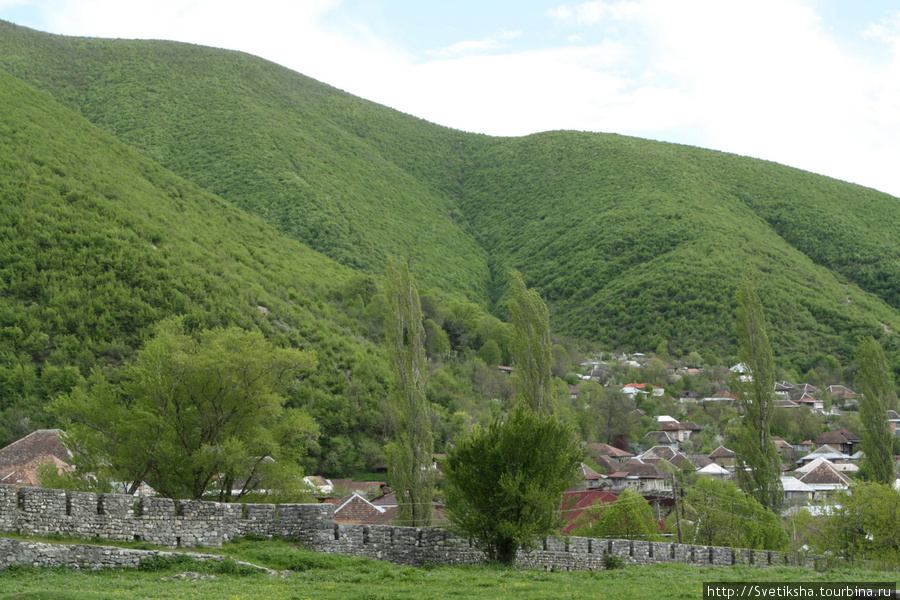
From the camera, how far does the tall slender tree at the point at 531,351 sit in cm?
3438

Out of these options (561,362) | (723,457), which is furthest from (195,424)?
(561,362)

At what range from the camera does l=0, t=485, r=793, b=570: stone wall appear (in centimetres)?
1430

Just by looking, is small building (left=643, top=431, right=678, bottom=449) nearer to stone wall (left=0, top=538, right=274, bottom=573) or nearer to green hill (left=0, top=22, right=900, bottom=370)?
green hill (left=0, top=22, right=900, bottom=370)

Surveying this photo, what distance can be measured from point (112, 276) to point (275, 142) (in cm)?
7533

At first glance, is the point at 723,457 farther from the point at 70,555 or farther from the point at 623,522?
the point at 70,555

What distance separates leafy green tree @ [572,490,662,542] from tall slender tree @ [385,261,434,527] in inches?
449

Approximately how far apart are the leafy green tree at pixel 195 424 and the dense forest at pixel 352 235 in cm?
1746

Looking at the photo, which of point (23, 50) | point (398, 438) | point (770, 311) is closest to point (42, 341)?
point (398, 438)

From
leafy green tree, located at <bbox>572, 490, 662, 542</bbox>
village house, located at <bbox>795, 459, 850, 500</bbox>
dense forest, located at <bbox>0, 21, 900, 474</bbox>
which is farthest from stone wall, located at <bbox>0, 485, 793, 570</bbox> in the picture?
village house, located at <bbox>795, 459, 850, 500</bbox>

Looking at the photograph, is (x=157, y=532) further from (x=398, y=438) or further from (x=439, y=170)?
(x=439, y=170)

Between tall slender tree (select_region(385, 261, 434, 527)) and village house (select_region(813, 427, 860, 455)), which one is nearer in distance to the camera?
tall slender tree (select_region(385, 261, 434, 527))

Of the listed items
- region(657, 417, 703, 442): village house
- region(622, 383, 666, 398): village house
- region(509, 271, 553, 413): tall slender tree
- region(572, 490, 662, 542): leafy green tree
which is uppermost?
region(622, 383, 666, 398): village house

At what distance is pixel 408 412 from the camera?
98.3 feet

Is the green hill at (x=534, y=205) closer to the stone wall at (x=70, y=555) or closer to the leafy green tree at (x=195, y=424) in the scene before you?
the leafy green tree at (x=195, y=424)
